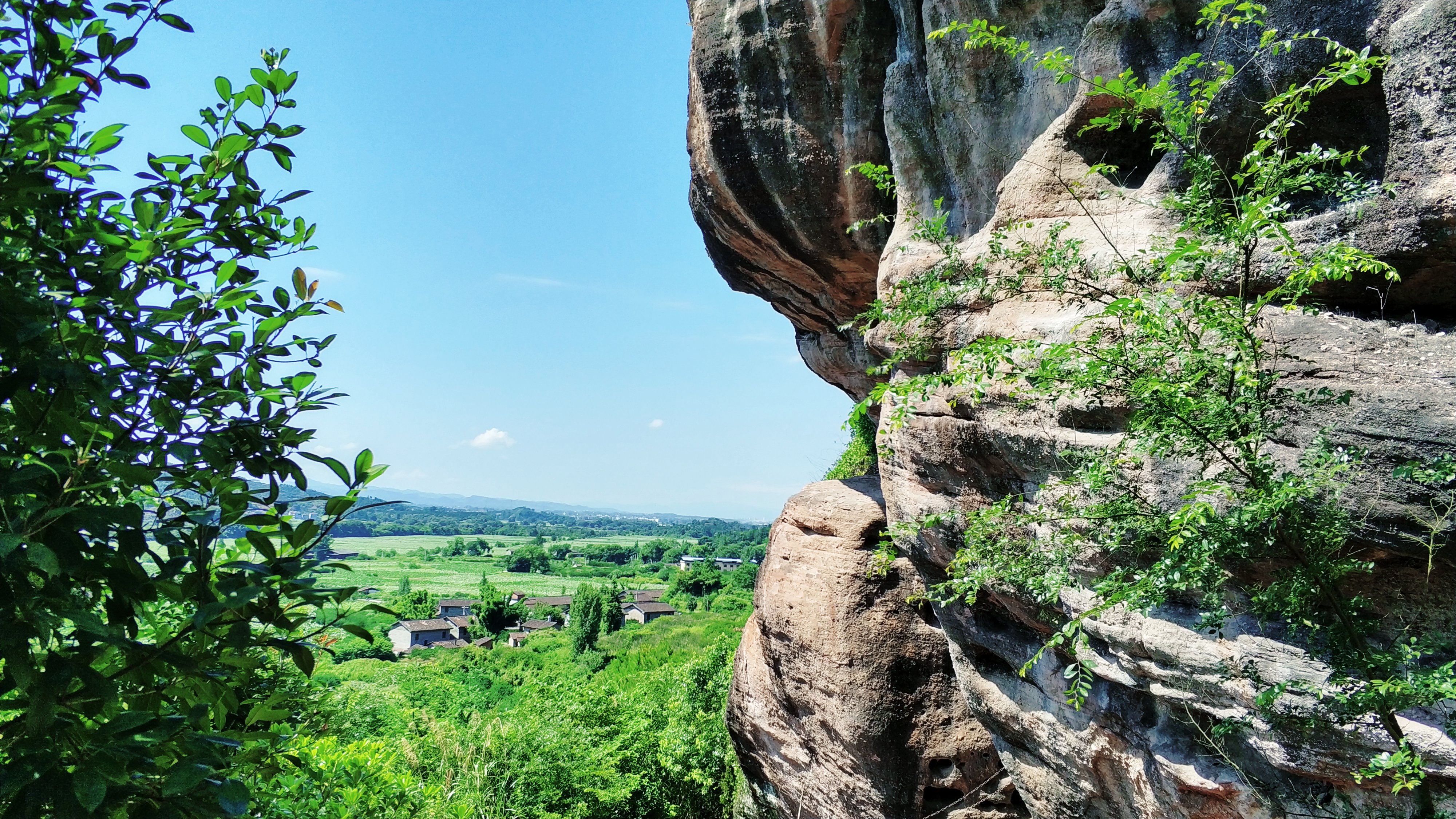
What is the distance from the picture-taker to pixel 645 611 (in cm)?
6569

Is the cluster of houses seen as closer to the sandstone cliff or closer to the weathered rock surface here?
the weathered rock surface

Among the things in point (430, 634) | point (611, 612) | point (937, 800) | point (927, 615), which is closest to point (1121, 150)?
point (927, 615)

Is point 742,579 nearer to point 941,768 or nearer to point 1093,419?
point 941,768

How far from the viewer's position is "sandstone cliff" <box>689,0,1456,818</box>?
4.06 m

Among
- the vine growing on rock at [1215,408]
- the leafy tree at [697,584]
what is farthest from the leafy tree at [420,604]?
the vine growing on rock at [1215,408]

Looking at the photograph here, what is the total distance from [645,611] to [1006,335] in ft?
206

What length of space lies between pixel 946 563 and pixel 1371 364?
12.0 ft

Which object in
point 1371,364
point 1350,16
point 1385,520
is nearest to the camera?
point 1385,520

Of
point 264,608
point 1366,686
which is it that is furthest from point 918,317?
point 264,608

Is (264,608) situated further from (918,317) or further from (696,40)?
(696,40)

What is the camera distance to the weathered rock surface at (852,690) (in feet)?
28.5

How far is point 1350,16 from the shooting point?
449cm

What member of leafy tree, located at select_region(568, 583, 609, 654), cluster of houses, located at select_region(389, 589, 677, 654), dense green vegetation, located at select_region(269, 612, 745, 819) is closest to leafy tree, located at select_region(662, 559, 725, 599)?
cluster of houses, located at select_region(389, 589, 677, 654)

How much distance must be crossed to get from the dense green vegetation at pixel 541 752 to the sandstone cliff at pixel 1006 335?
16.1 feet
